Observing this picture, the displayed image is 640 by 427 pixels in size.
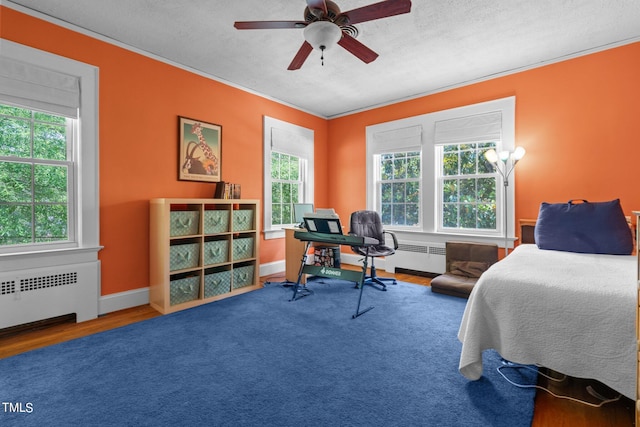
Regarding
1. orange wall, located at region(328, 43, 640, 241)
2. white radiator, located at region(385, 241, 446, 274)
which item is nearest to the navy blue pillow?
orange wall, located at region(328, 43, 640, 241)

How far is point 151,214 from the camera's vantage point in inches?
136

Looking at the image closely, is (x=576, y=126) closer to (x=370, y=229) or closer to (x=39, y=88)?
(x=370, y=229)

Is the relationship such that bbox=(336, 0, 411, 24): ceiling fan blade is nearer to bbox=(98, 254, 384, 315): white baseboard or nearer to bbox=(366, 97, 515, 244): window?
bbox=(366, 97, 515, 244): window

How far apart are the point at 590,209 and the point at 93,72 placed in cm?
520

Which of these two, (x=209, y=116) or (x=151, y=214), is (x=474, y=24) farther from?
(x=151, y=214)

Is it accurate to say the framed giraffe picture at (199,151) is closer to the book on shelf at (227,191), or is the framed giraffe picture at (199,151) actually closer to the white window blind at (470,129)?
the book on shelf at (227,191)

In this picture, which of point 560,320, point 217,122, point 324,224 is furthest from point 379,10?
point 217,122

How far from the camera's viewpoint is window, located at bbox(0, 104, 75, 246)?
2689mm

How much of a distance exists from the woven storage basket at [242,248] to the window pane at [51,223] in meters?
1.75

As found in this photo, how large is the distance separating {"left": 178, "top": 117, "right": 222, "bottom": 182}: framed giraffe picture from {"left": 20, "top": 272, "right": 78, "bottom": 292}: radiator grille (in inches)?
61.3

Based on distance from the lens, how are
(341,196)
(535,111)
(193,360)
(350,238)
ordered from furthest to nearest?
(341,196) → (535,111) → (350,238) → (193,360)

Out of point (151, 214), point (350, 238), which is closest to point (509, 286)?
point (350, 238)

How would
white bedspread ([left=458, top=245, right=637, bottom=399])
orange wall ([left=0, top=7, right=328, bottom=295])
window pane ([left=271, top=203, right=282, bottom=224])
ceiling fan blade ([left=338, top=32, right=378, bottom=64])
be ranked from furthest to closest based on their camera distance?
window pane ([left=271, top=203, right=282, bottom=224]), orange wall ([left=0, top=7, right=328, bottom=295]), ceiling fan blade ([left=338, top=32, right=378, bottom=64]), white bedspread ([left=458, top=245, right=637, bottom=399])

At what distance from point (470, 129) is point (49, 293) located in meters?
5.43
